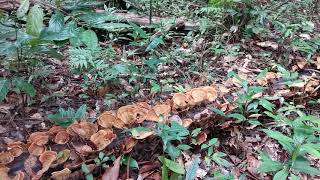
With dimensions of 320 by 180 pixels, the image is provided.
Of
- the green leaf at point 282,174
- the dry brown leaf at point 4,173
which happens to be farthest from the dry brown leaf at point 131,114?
the green leaf at point 282,174

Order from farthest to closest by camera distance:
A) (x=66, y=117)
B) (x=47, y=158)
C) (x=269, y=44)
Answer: (x=269, y=44), (x=66, y=117), (x=47, y=158)

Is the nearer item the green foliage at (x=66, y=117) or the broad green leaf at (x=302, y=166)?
the broad green leaf at (x=302, y=166)

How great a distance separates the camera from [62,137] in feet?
6.13

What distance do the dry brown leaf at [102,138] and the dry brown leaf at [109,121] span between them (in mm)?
77

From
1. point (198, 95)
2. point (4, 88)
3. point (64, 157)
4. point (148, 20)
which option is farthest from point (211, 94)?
point (148, 20)

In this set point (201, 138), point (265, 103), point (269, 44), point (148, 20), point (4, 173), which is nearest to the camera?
point (4, 173)

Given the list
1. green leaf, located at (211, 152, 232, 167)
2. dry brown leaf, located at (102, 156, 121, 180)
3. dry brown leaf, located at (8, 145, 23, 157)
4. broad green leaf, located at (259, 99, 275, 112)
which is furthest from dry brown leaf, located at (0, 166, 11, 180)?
broad green leaf, located at (259, 99, 275, 112)

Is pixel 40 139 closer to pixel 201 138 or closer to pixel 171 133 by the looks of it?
pixel 171 133

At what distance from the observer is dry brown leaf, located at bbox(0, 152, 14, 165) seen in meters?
1.71

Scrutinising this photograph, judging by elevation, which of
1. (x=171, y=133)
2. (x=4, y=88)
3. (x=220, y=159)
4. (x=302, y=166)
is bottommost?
(x=220, y=159)

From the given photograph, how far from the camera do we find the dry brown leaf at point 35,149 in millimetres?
1773

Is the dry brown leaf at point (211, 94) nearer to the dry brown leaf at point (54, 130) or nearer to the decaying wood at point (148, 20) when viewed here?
the dry brown leaf at point (54, 130)

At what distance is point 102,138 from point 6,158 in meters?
0.48

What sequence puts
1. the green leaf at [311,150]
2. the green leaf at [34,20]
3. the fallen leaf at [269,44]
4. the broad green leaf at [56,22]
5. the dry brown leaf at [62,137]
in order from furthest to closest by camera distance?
the fallen leaf at [269,44], the dry brown leaf at [62,137], the green leaf at [311,150], the broad green leaf at [56,22], the green leaf at [34,20]
